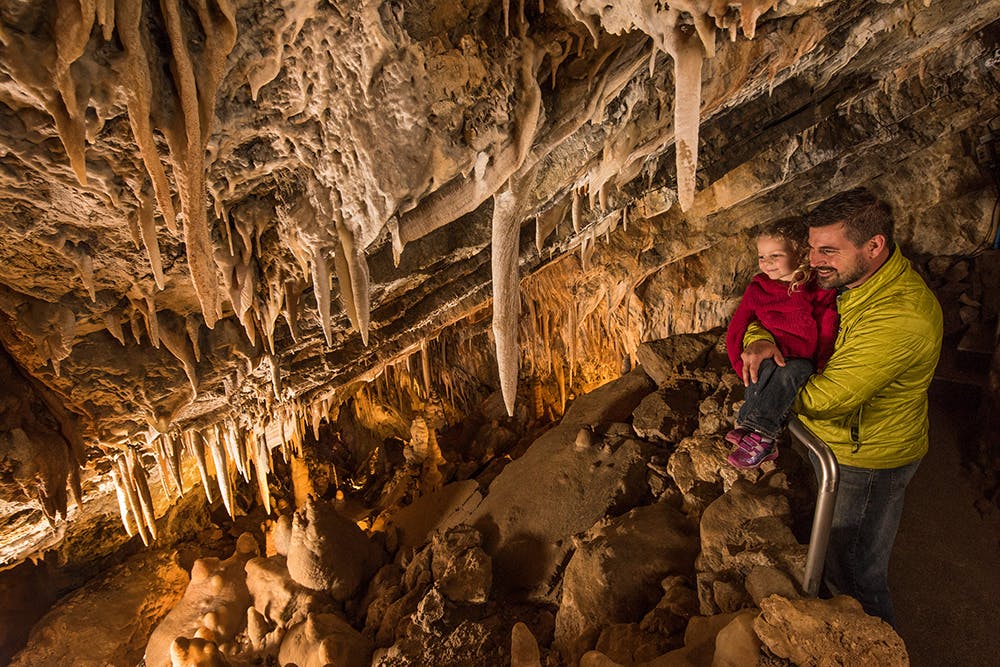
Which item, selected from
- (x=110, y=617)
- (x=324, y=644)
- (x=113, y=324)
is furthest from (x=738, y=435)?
(x=110, y=617)

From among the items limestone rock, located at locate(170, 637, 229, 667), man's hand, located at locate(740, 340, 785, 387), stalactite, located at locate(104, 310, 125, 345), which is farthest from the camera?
limestone rock, located at locate(170, 637, 229, 667)

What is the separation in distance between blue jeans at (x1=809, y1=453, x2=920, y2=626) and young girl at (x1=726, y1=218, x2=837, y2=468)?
0.25 m

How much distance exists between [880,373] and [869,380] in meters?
0.04

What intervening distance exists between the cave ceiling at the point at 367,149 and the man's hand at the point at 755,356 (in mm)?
778

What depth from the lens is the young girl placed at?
2.08 m

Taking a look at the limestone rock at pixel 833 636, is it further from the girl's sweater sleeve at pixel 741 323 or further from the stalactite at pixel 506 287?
the stalactite at pixel 506 287

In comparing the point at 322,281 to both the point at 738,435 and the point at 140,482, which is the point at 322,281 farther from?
the point at 140,482

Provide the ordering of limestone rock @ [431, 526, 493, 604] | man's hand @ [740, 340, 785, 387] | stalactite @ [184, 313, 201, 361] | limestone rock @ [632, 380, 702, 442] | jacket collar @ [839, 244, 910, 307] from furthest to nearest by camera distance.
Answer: limestone rock @ [632, 380, 702, 442] → limestone rock @ [431, 526, 493, 604] → stalactite @ [184, 313, 201, 361] → man's hand @ [740, 340, 785, 387] → jacket collar @ [839, 244, 910, 307]

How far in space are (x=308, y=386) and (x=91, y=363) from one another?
1.98 m

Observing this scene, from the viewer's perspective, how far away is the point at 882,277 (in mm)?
1920

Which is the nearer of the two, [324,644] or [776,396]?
[776,396]

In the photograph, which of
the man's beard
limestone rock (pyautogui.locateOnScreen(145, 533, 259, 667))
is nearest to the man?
the man's beard

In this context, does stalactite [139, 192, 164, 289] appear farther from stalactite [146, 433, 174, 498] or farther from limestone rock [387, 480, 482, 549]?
limestone rock [387, 480, 482, 549]

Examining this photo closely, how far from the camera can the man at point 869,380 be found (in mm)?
1839
